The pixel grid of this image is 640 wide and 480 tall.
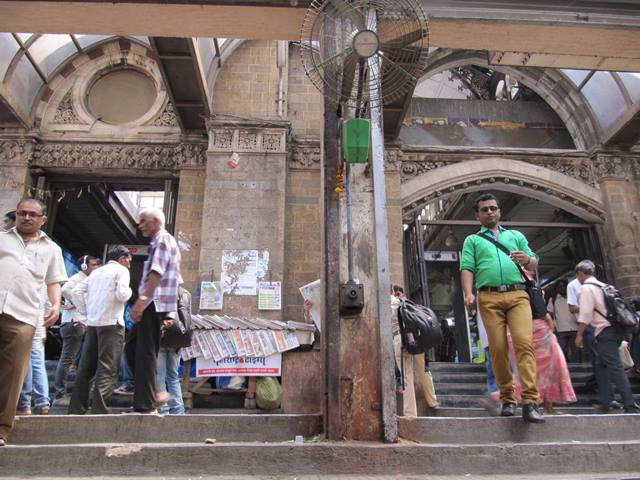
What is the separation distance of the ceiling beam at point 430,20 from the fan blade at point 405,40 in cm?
101

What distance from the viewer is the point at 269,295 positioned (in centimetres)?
930

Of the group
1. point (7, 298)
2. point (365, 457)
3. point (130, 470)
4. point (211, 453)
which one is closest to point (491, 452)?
point (365, 457)

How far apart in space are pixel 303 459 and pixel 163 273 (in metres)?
1.91

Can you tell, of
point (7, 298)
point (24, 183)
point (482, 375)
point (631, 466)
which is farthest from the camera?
point (24, 183)

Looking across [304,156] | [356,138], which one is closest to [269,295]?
[304,156]

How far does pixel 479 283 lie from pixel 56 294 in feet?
11.8

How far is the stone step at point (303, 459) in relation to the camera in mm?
3215

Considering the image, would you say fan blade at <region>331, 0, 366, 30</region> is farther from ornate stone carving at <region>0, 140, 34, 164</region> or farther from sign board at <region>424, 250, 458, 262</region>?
sign board at <region>424, 250, 458, 262</region>

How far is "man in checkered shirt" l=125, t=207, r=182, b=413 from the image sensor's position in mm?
4086

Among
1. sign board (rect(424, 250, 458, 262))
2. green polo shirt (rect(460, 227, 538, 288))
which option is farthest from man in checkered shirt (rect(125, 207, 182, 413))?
sign board (rect(424, 250, 458, 262))

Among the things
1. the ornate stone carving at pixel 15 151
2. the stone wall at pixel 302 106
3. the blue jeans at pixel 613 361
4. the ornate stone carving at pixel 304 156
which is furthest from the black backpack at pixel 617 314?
the ornate stone carving at pixel 15 151

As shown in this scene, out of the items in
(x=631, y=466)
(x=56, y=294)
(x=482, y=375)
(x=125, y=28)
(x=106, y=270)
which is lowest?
(x=631, y=466)

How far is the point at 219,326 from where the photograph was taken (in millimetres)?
7480

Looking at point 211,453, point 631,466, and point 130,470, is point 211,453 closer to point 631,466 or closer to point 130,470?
point 130,470
